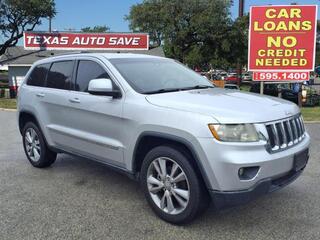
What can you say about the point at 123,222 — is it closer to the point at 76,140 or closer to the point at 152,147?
the point at 152,147

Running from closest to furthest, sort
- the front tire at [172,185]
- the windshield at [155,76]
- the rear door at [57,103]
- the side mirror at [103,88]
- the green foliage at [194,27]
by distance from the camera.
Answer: the front tire at [172,185], the side mirror at [103,88], the windshield at [155,76], the rear door at [57,103], the green foliage at [194,27]

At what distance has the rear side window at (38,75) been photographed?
19.7 ft

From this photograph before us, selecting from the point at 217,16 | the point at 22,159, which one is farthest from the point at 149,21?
the point at 22,159

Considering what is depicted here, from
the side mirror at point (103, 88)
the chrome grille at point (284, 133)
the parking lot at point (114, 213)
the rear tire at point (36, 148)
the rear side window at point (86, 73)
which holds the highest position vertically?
the rear side window at point (86, 73)

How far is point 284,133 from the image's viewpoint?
12.8ft

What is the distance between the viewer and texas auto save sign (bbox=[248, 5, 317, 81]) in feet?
47.2

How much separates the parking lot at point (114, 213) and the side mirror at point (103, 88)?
1.28m

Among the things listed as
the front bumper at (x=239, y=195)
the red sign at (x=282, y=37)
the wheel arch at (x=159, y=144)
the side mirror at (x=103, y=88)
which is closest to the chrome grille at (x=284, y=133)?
the front bumper at (x=239, y=195)

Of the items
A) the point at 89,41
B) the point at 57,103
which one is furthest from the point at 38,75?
the point at 89,41

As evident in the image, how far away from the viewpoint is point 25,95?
20.5 ft

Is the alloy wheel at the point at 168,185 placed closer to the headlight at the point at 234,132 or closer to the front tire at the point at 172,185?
the front tire at the point at 172,185

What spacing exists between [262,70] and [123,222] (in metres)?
12.1

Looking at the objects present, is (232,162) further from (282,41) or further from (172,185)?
(282,41)

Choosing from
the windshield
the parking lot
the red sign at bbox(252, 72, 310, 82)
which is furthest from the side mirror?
the red sign at bbox(252, 72, 310, 82)
